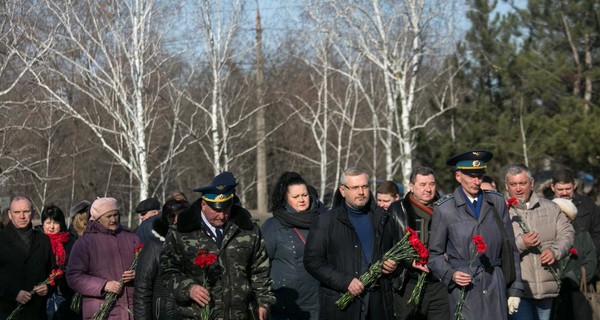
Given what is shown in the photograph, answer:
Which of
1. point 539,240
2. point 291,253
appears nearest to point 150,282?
point 291,253

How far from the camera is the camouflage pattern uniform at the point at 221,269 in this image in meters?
7.05

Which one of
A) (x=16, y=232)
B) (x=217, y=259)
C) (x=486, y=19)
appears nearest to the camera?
(x=217, y=259)

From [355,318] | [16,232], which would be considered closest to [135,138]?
[16,232]

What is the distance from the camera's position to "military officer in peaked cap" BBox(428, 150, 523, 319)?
25.8ft

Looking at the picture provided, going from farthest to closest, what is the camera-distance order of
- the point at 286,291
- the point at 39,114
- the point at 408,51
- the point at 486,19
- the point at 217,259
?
the point at 486,19, the point at 408,51, the point at 39,114, the point at 286,291, the point at 217,259

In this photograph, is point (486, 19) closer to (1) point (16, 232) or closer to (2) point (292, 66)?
(2) point (292, 66)

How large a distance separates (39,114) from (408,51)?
10.0m

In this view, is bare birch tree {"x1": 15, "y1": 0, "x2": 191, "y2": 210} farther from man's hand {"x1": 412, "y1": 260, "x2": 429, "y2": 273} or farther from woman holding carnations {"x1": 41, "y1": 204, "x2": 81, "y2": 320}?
man's hand {"x1": 412, "y1": 260, "x2": 429, "y2": 273}

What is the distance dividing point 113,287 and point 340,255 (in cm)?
213

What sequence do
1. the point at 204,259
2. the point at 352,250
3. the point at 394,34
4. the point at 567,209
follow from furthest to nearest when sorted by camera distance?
the point at 394,34 < the point at 567,209 < the point at 352,250 < the point at 204,259

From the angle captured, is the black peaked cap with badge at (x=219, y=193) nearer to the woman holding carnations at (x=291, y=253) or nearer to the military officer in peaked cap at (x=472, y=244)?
the military officer in peaked cap at (x=472, y=244)

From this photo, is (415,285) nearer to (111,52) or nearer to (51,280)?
(51,280)

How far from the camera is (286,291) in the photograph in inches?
355

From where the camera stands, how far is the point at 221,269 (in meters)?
7.08
